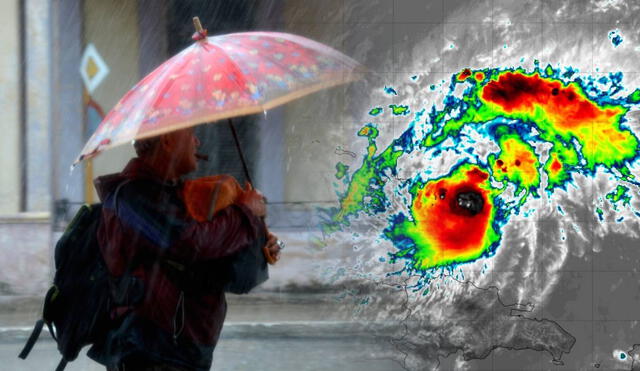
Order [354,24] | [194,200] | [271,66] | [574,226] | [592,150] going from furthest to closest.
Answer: [354,24] → [574,226] → [592,150] → [271,66] → [194,200]

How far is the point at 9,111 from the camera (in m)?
8.84

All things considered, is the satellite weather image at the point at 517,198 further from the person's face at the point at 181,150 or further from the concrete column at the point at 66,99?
the person's face at the point at 181,150

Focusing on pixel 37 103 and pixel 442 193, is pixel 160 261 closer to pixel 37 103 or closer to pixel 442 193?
pixel 442 193

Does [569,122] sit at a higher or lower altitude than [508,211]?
higher

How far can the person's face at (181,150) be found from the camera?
2.91 meters

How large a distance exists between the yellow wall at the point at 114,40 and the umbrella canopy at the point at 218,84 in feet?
18.9

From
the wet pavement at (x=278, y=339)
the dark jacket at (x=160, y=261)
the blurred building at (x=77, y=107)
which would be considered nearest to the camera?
the dark jacket at (x=160, y=261)

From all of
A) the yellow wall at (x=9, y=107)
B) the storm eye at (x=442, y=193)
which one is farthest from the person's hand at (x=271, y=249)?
the yellow wall at (x=9, y=107)

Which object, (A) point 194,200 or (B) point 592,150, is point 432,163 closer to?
(B) point 592,150

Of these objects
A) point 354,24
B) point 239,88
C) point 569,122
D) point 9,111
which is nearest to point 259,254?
point 239,88

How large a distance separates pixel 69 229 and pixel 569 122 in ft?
14.1

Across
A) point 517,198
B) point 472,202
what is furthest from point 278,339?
point 517,198

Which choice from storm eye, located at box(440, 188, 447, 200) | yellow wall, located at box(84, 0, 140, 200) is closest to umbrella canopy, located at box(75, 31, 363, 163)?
storm eye, located at box(440, 188, 447, 200)

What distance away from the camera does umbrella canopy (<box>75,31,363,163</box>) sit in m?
2.86
